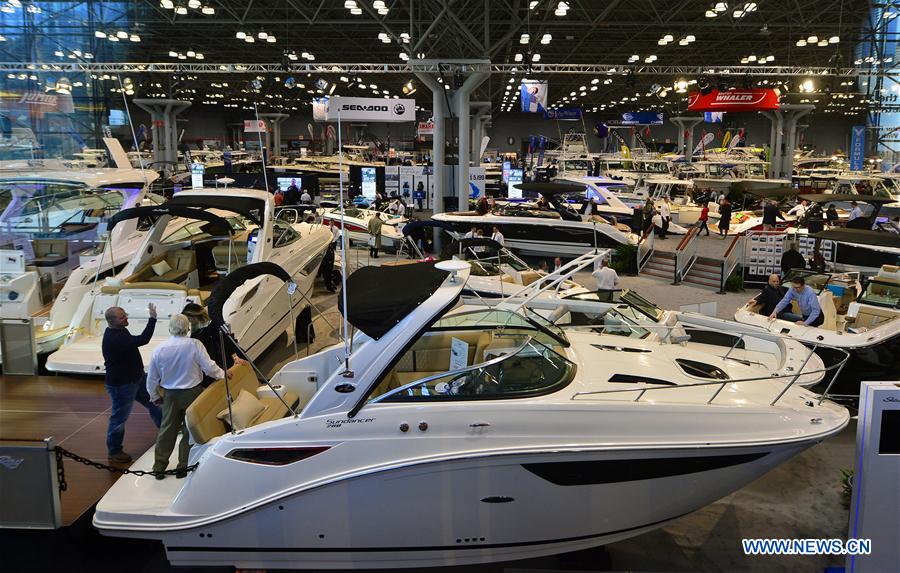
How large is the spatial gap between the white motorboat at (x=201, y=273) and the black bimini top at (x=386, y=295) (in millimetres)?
1832

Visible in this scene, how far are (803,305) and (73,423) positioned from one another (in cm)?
734

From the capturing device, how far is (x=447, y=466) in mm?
3814

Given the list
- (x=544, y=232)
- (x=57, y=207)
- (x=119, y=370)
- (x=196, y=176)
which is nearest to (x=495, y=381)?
(x=119, y=370)

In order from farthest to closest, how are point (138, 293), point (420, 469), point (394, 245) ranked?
point (394, 245), point (138, 293), point (420, 469)

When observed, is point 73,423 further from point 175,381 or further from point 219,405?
point 219,405

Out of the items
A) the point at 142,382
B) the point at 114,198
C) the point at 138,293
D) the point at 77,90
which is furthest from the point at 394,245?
the point at 142,382

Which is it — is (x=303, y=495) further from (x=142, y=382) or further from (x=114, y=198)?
(x=114, y=198)

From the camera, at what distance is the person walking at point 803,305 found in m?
7.40

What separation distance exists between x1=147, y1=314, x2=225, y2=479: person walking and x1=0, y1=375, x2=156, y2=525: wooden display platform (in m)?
0.58

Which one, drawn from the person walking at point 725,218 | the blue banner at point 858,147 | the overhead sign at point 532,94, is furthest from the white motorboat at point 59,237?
the blue banner at point 858,147

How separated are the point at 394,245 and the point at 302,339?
771 centimetres

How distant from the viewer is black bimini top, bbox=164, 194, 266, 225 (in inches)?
333

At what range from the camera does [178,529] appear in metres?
4.02

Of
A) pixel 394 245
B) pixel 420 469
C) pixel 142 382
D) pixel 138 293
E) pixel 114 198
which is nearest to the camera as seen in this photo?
pixel 420 469
